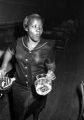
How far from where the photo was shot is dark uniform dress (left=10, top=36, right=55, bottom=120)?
1.75 m

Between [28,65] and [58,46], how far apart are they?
15.9ft

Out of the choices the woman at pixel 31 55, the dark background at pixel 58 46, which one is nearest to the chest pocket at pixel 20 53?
the woman at pixel 31 55

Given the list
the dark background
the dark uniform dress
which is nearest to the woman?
the dark uniform dress

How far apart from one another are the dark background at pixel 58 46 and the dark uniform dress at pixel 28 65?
105cm

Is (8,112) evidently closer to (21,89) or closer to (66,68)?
(21,89)

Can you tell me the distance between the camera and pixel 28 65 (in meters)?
1.77

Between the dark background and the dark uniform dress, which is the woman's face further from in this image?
the dark background

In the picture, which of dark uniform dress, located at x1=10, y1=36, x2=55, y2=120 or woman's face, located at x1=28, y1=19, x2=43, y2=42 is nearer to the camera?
woman's face, located at x1=28, y1=19, x2=43, y2=42

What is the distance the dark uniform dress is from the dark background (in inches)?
41.5

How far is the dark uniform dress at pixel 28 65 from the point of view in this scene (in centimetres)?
175

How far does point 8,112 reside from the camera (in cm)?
300

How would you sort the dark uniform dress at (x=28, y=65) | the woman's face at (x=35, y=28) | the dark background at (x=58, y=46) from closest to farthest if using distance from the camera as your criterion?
the woman's face at (x=35, y=28), the dark uniform dress at (x=28, y=65), the dark background at (x=58, y=46)

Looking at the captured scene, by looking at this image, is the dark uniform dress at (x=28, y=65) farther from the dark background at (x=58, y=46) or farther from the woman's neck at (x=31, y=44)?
the dark background at (x=58, y=46)

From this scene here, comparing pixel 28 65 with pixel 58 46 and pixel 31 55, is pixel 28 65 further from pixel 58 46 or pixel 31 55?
pixel 58 46
